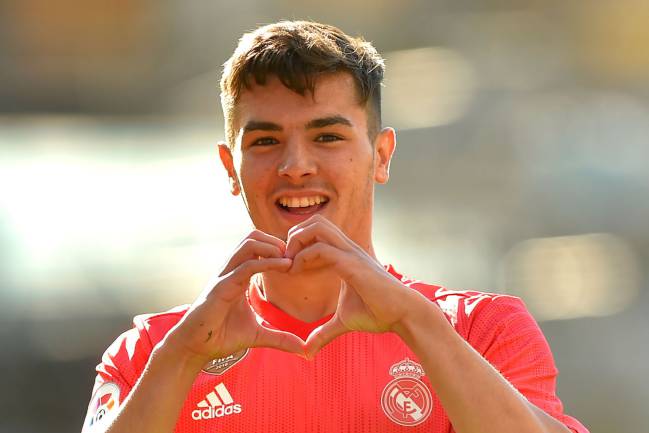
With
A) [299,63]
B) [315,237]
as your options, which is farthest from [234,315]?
[299,63]

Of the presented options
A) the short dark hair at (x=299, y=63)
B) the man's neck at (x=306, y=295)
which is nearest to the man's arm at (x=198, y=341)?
the man's neck at (x=306, y=295)

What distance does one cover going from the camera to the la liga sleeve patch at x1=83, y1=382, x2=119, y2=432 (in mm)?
3223

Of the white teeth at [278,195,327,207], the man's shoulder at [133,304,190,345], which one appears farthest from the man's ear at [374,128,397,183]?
the man's shoulder at [133,304,190,345]

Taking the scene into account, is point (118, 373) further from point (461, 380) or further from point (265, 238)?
point (461, 380)

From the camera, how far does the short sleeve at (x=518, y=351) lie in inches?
125

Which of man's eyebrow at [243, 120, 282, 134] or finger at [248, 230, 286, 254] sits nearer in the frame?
finger at [248, 230, 286, 254]

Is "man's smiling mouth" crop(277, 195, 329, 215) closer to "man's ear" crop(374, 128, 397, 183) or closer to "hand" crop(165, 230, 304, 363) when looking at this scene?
"man's ear" crop(374, 128, 397, 183)

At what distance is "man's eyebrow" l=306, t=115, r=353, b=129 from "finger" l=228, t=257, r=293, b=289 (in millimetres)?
703

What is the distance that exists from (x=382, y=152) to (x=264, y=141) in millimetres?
433

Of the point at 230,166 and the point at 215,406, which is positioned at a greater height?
the point at 230,166

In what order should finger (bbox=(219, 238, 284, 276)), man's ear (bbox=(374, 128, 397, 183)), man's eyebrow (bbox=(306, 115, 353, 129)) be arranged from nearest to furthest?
finger (bbox=(219, 238, 284, 276))
man's eyebrow (bbox=(306, 115, 353, 129))
man's ear (bbox=(374, 128, 397, 183))

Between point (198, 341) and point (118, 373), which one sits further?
point (118, 373)

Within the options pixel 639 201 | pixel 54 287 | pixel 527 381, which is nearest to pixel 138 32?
pixel 54 287

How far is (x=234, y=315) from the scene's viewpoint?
2963 millimetres
